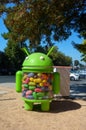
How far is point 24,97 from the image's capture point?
35.9 ft

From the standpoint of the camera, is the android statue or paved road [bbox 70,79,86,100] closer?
the android statue

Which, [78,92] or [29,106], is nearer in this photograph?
[29,106]

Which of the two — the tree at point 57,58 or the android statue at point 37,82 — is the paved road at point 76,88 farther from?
the tree at point 57,58

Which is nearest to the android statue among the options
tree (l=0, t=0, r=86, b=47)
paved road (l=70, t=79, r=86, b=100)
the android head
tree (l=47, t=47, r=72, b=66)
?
the android head

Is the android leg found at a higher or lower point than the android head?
lower

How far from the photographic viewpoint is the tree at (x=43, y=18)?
534 inches

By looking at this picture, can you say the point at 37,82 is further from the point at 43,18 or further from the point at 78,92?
the point at 78,92

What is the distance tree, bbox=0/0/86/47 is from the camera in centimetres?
1355

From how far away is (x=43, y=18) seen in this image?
1423 cm

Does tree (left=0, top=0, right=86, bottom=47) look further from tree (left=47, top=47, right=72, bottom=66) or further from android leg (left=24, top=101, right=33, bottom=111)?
tree (left=47, top=47, right=72, bottom=66)

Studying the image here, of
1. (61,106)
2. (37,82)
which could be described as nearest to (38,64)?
(37,82)

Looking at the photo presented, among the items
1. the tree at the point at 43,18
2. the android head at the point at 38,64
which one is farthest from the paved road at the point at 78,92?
the android head at the point at 38,64

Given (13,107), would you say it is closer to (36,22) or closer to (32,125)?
(32,125)

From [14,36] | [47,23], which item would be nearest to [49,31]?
[47,23]
